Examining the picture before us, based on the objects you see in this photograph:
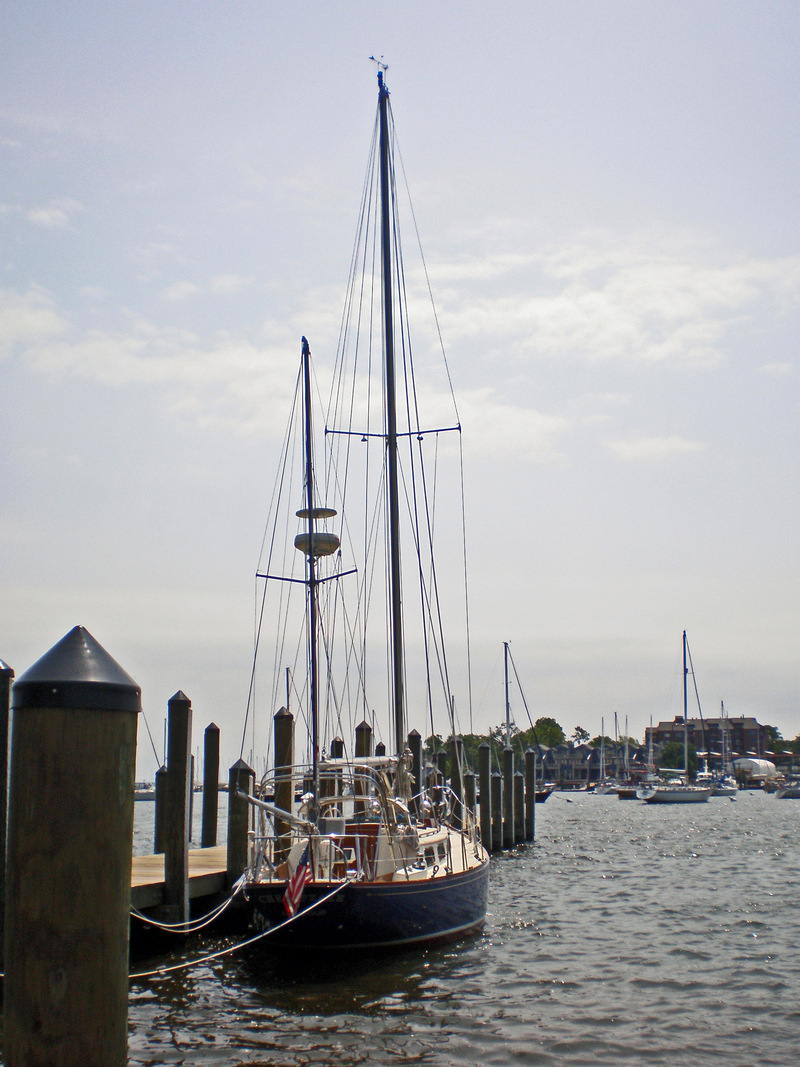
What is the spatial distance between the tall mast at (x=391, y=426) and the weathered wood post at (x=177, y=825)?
549 cm

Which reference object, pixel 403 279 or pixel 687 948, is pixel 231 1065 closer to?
pixel 687 948

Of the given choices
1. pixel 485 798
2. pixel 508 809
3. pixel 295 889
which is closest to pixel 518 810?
pixel 508 809

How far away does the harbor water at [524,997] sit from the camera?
1062 centimetres

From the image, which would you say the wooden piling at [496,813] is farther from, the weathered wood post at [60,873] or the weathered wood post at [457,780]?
the weathered wood post at [60,873]

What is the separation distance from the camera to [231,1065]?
10.0 meters

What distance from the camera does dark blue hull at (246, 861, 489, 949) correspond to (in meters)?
13.6

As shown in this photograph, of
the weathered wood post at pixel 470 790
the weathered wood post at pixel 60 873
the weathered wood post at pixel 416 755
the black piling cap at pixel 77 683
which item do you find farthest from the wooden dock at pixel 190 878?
the weathered wood post at pixel 470 790

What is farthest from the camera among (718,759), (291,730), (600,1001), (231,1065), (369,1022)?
(718,759)

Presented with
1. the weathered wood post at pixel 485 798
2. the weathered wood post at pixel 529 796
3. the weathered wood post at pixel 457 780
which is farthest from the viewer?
the weathered wood post at pixel 529 796

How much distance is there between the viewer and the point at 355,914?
13.7m

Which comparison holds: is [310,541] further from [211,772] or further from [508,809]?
[508,809]

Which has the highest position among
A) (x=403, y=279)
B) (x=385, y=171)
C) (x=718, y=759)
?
(x=385, y=171)

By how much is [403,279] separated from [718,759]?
432 feet

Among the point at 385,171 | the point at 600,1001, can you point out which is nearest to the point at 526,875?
the point at 600,1001
